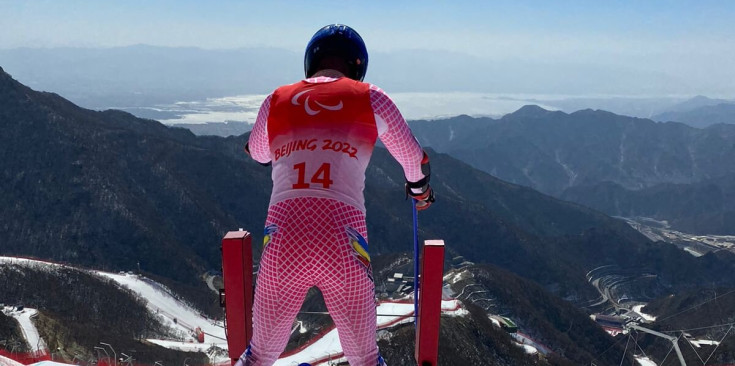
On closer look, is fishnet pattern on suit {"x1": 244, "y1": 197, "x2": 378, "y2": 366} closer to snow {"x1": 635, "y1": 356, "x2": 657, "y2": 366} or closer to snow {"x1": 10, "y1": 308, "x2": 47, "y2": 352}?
snow {"x1": 10, "y1": 308, "x2": 47, "y2": 352}

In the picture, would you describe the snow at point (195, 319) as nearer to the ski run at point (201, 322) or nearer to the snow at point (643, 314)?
the ski run at point (201, 322)

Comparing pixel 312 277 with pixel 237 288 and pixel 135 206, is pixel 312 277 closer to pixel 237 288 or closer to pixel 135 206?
pixel 237 288

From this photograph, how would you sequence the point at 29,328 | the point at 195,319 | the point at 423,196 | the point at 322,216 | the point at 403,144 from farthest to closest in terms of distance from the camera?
the point at 195,319
the point at 29,328
the point at 423,196
the point at 403,144
the point at 322,216

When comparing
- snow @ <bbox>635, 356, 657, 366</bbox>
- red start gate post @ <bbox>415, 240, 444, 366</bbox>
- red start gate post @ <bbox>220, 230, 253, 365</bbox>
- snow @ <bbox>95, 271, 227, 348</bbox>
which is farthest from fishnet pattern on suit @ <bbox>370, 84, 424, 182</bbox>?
snow @ <bbox>635, 356, 657, 366</bbox>

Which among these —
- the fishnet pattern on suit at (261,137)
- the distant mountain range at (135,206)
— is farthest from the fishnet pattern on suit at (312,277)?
the distant mountain range at (135,206)

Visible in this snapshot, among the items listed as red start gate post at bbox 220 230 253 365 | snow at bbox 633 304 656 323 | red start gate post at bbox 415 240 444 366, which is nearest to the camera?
red start gate post at bbox 415 240 444 366

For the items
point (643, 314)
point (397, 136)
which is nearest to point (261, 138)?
point (397, 136)
